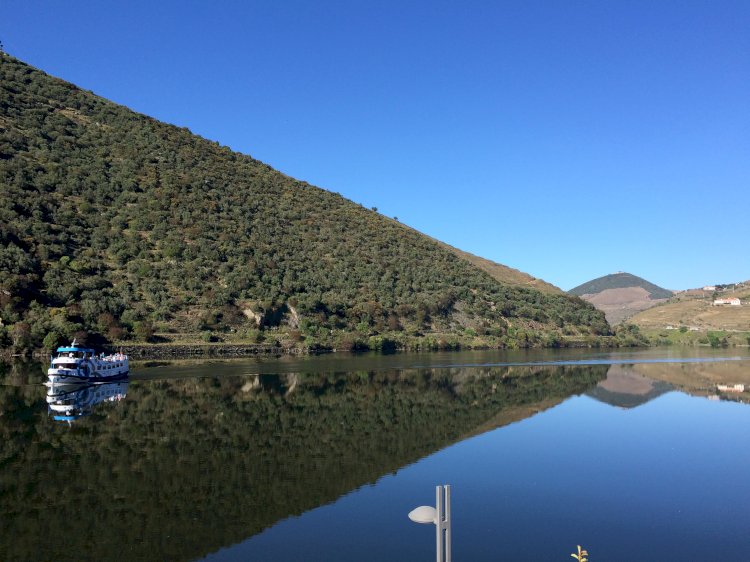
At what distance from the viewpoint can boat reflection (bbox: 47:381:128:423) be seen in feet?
107

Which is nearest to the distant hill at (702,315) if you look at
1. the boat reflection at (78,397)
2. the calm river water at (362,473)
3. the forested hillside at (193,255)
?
the forested hillside at (193,255)

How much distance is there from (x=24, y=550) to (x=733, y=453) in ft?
85.3

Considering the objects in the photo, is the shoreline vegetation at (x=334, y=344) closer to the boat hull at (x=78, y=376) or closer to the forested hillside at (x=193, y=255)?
the forested hillside at (x=193, y=255)

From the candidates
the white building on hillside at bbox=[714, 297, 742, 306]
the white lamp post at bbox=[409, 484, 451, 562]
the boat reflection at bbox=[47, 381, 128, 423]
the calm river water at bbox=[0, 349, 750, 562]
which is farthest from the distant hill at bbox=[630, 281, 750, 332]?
the white lamp post at bbox=[409, 484, 451, 562]

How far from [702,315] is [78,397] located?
534 feet

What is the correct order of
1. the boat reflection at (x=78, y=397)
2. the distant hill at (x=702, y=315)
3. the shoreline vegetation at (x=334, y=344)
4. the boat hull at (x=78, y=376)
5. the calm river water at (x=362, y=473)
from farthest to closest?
the distant hill at (x=702, y=315), the shoreline vegetation at (x=334, y=344), the boat hull at (x=78, y=376), the boat reflection at (x=78, y=397), the calm river water at (x=362, y=473)

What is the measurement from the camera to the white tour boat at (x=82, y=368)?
42.9m

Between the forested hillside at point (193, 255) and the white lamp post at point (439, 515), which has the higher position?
the forested hillside at point (193, 255)

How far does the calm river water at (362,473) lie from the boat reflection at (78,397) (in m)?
0.31

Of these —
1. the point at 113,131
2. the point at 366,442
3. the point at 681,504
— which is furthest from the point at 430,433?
the point at 113,131

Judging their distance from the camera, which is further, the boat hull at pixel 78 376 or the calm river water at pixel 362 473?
the boat hull at pixel 78 376

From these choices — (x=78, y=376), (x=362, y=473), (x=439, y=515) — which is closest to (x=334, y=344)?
(x=78, y=376)

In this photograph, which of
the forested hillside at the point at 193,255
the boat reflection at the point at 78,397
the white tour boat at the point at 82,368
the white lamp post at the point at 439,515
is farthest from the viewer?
the forested hillside at the point at 193,255

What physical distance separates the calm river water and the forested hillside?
3251 cm
